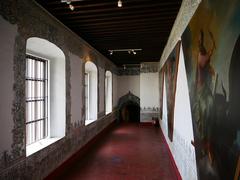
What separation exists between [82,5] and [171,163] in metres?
3.95

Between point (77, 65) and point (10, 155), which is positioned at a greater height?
point (77, 65)

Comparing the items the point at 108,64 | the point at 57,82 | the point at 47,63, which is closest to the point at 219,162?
the point at 57,82

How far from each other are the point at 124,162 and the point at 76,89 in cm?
221

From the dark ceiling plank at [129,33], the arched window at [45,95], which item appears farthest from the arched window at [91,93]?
the arched window at [45,95]

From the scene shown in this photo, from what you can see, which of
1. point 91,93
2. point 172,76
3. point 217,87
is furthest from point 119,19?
point 91,93

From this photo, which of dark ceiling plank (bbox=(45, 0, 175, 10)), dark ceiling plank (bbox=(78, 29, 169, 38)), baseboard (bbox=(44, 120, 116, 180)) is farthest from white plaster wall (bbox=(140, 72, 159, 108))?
dark ceiling plank (bbox=(45, 0, 175, 10))

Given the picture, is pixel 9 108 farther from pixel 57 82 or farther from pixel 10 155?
pixel 57 82

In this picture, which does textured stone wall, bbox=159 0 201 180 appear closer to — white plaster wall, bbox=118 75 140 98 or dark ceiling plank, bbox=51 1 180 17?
dark ceiling plank, bbox=51 1 180 17

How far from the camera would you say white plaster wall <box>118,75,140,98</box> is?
11.0m

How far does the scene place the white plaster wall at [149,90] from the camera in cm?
966

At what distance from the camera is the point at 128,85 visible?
11164 mm

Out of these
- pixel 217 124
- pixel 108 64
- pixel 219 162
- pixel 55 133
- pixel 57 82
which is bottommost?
pixel 55 133

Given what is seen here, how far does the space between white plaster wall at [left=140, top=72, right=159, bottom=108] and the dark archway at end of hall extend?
4.08 feet

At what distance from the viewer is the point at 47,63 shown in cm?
419
